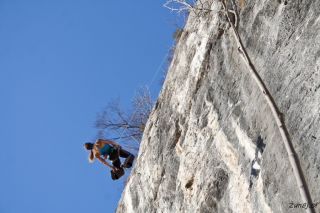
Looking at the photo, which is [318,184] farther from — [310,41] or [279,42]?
[279,42]

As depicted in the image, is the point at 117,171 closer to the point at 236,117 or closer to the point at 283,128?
the point at 236,117

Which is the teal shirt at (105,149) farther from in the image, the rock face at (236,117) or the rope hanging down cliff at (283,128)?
the rope hanging down cliff at (283,128)

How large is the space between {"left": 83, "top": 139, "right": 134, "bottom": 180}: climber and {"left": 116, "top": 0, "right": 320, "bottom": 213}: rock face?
1246 mm

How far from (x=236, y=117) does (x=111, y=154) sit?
5.16 m

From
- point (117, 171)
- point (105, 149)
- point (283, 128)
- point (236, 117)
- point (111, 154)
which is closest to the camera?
point (283, 128)

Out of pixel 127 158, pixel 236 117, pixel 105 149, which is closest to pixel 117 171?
pixel 127 158

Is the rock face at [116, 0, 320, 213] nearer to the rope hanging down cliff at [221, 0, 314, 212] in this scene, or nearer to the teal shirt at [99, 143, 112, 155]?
the rope hanging down cliff at [221, 0, 314, 212]

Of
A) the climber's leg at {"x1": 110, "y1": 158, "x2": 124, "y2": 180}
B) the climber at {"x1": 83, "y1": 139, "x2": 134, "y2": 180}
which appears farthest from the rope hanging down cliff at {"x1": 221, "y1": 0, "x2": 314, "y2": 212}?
the climber's leg at {"x1": 110, "y1": 158, "x2": 124, "y2": 180}

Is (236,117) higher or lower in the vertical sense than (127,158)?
lower

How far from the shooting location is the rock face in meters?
4.11

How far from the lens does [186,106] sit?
7.26 m

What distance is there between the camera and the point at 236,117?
5473 millimetres

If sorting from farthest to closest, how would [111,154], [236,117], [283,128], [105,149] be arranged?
1. [111,154]
2. [105,149]
3. [236,117]
4. [283,128]

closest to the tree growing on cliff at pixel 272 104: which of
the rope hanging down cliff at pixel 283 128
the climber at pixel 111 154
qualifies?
the rope hanging down cliff at pixel 283 128
